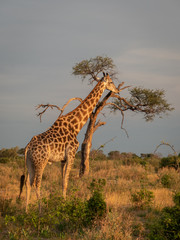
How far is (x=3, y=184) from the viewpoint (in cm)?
1489

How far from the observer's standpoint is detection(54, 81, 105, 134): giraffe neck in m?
10.8

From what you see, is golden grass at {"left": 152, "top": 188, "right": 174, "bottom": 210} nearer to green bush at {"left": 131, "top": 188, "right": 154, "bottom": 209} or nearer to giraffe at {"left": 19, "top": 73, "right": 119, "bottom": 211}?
green bush at {"left": 131, "top": 188, "right": 154, "bottom": 209}

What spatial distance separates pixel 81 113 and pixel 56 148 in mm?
2019

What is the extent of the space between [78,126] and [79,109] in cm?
71

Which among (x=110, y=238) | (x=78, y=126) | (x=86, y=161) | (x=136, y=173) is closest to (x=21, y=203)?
(x=78, y=126)

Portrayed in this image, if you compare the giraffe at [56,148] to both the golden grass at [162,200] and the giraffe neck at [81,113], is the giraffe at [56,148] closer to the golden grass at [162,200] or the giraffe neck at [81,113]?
the giraffe neck at [81,113]

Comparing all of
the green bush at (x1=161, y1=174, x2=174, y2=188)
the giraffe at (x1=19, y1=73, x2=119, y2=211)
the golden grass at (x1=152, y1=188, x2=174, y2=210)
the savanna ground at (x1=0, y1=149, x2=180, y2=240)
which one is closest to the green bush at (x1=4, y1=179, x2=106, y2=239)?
the savanna ground at (x1=0, y1=149, x2=180, y2=240)

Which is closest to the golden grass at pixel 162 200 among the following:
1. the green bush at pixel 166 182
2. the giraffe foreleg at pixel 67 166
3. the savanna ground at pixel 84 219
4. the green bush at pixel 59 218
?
the savanna ground at pixel 84 219

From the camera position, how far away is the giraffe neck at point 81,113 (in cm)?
1080

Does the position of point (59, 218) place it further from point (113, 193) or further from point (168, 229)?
point (113, 193)

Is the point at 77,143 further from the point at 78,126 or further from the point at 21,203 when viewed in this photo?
the point at 21,203

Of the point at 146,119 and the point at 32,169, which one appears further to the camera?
the point at 146,119

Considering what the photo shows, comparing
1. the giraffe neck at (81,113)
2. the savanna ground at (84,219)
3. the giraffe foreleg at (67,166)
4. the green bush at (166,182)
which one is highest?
the giraffe neck at (81,113)

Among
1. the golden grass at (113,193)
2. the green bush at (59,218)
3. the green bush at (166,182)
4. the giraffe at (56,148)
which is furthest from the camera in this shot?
the green bush at (166,182)
